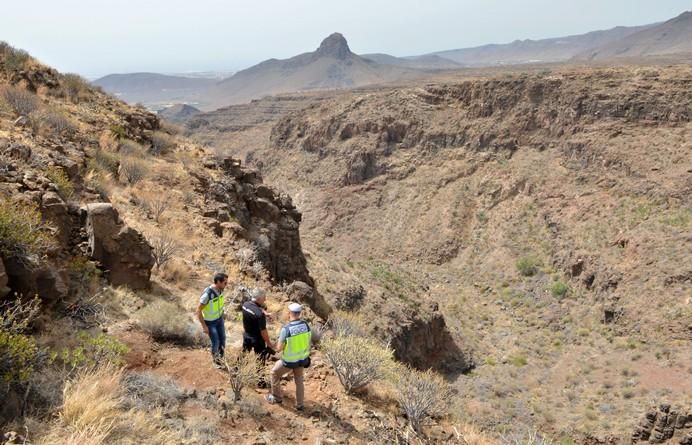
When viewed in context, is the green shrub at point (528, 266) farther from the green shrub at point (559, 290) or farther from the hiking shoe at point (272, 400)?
the hiking shoe at point (272, 400)

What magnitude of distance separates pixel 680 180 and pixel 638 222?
428 centimetres

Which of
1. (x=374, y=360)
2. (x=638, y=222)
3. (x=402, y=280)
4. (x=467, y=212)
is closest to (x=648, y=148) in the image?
(x=638, y=222)

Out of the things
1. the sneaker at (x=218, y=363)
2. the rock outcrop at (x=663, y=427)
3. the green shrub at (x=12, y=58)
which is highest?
the green shrub at (x=12, y=58)

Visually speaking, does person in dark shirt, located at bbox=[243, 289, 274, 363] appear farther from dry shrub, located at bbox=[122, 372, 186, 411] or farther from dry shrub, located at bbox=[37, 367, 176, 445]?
dry shrub, located at bbox=[37, 367, 176, 445]

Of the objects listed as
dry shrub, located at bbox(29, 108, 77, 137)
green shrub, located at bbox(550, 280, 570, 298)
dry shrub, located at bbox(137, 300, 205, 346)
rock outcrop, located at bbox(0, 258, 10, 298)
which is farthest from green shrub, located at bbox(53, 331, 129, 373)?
green shrub, located at bbox(550, 280, 570, 298)

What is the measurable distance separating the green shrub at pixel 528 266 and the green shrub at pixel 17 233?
29.6 metres

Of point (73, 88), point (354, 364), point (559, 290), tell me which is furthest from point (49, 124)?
point (559, 290)

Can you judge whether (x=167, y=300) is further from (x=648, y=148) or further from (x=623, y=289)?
(x=648, y=148)

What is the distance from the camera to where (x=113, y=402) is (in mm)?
4320

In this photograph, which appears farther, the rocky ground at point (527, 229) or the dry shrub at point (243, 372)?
the rocky ground at point (527, 229)

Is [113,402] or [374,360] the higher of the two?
[113,402]

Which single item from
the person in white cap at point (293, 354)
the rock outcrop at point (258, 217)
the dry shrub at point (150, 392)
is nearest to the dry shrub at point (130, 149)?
the rock outcrop at point (258, 217)

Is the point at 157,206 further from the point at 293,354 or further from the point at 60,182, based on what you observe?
the point at 293,354

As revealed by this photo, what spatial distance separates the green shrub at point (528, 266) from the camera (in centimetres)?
3086
